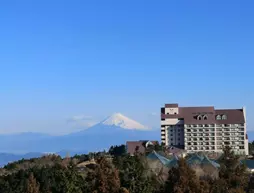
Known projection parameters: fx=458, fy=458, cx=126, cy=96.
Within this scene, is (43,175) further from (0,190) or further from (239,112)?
(239,112)

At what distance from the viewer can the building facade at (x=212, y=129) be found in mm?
57500

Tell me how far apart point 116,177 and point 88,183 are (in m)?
1.79

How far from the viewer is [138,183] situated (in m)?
23.5

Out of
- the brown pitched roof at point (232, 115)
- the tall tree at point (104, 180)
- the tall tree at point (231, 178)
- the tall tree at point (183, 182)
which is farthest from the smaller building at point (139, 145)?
the tall tree at point (183, 182)

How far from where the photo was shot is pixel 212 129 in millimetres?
57656

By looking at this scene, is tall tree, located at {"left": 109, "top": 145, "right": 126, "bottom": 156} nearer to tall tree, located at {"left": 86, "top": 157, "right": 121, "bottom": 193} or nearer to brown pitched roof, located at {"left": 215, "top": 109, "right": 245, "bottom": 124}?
brown pitched roof, located at {"left": 215, "top": 109, "right": 245, "bottom": 124}

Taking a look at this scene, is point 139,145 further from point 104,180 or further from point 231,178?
point 104,180

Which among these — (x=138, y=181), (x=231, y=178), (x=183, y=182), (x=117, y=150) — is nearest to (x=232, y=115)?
(x=117, y=150)

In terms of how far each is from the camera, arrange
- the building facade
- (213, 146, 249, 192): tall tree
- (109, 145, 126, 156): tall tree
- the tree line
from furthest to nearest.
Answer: the building facade, (109, 145, 126, 156): tall tree, (213, 146, 249, 192): tall tree, the tree line

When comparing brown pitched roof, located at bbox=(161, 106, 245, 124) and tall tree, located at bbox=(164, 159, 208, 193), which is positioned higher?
brown pitched roof, located at bbox=(161, 106, 245, 124)

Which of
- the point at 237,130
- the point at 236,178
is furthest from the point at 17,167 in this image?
the point at 237,130

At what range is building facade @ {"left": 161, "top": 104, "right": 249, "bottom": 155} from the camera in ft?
189

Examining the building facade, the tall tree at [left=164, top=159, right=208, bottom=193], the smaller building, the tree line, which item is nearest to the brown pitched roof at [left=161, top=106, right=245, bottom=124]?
the building facade

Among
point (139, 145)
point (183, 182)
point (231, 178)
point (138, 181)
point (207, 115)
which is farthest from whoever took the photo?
point (207, 115)
